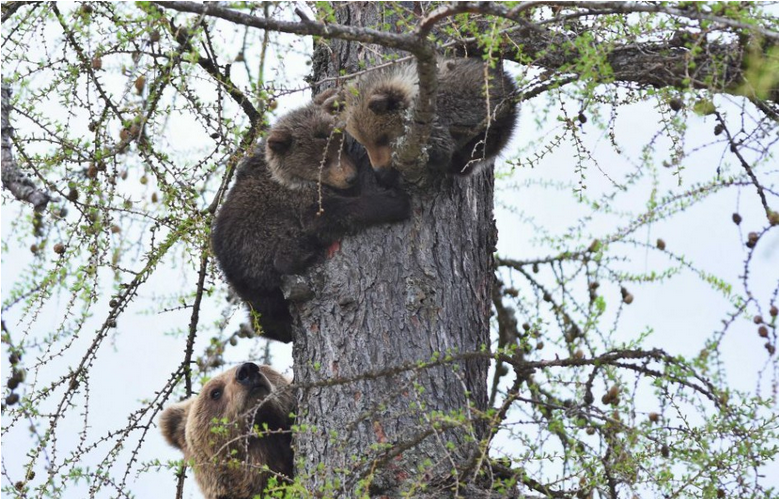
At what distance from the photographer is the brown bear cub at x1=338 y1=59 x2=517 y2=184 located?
502 cm

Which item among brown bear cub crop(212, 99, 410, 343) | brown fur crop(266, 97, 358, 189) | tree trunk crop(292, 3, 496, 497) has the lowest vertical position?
tree trunk crop(292, 3, 496, 497)

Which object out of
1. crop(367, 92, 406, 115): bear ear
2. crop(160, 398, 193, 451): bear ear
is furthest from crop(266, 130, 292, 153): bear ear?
crop(160, 398, 193, 451): bear ear

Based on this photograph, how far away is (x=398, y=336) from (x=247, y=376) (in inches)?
64.6

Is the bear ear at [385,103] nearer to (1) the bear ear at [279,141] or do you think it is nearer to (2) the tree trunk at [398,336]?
(1) the bear ear at [279,141]

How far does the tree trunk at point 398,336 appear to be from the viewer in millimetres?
4113

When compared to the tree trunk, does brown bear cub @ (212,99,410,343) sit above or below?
above

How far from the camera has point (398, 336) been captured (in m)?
4.45

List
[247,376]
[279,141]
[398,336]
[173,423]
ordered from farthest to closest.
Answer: [173,423], [279,141], [247,376], [398,336]

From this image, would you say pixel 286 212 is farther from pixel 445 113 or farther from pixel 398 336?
pixel 398 336

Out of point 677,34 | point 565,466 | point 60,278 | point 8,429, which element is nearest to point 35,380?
point 8,429

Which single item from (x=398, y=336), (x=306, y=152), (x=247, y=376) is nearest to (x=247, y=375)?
(x=247, y=376)

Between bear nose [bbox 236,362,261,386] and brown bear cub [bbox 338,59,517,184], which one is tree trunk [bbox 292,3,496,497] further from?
bear nose [bbox 236,362,261,386]

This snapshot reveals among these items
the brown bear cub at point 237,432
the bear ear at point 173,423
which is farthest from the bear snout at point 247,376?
the bear ear at point 173,423

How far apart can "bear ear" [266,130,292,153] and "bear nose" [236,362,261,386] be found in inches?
52.5
